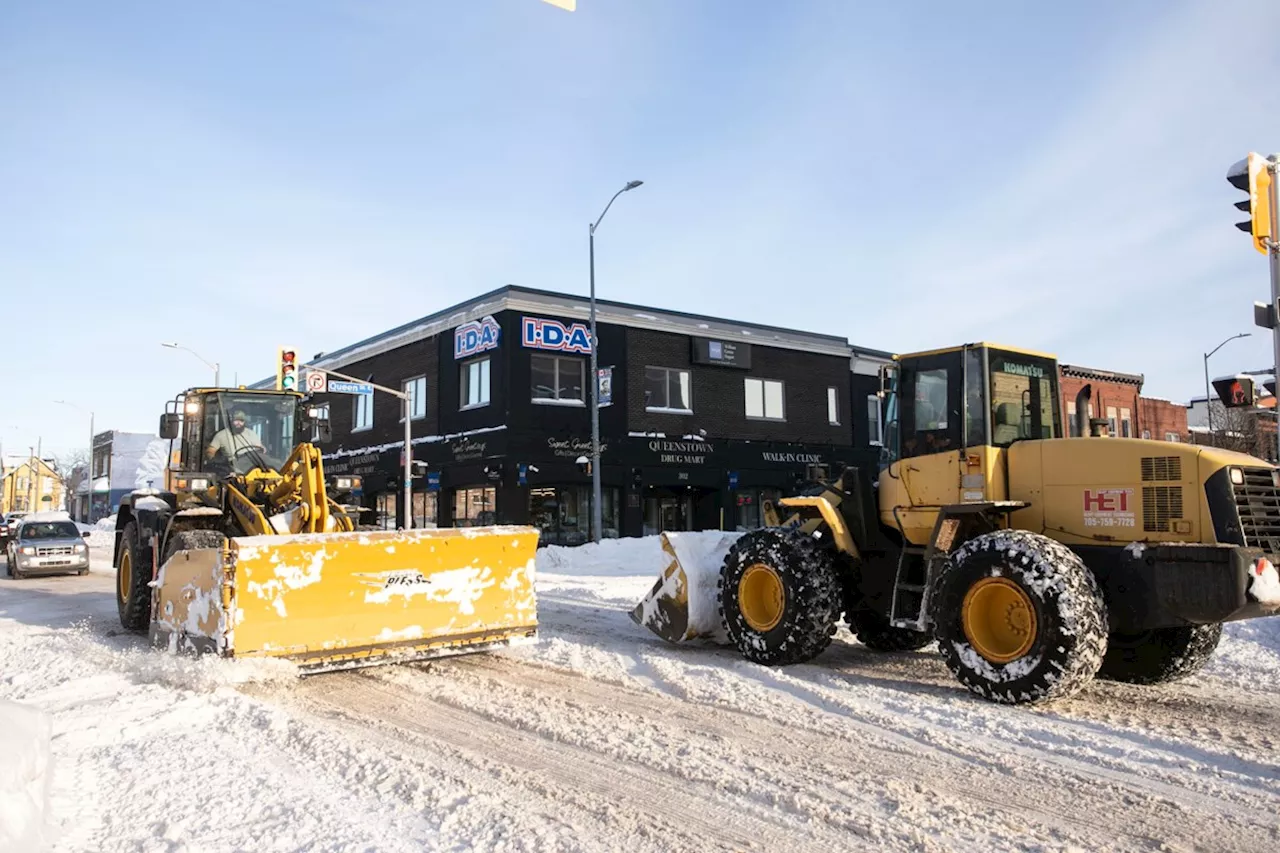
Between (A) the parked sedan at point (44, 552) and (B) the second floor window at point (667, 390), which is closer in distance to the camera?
(A) the parked sedan at point (44, 552)

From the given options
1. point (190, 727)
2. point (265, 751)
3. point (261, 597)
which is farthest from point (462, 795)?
point (261, 597)

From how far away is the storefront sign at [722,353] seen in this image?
3136cm

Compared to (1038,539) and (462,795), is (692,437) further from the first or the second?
(462,795)

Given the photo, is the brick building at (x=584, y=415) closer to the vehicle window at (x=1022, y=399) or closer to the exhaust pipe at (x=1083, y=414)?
the vehicle window at (x=1022, y=399)

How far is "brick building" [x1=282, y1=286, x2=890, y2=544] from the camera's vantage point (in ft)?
91.3

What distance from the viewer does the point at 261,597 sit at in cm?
704

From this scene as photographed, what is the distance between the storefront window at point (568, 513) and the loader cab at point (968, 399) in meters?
20.7

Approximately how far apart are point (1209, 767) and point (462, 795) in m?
4.11

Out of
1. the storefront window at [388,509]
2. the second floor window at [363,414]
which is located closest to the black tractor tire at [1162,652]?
the storefront window at [388,509]

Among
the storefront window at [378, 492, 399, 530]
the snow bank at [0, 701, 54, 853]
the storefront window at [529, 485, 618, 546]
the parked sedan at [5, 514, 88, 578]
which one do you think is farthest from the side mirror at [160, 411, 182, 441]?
the storefront window at [378, 492, 399, 530]

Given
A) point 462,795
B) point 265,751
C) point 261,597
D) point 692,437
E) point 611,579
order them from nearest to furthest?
point 462,795, point 265,751, point 261,597, point 611,579, point 692,437

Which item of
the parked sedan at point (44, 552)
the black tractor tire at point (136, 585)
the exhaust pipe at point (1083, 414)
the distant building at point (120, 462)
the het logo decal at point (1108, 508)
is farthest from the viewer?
the distant building at point (120, 462)

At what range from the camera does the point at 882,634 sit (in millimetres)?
8992

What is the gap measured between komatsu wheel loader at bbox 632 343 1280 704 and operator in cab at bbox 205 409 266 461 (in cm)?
524
